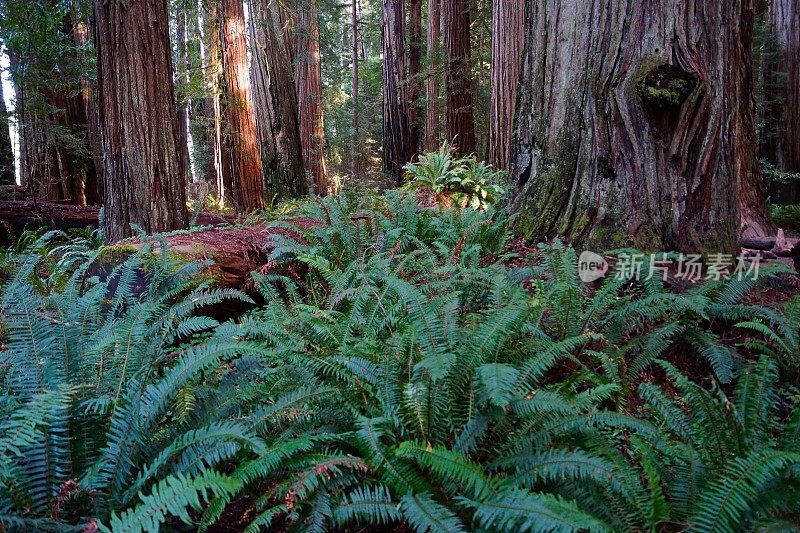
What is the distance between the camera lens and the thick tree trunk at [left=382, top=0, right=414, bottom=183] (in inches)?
501

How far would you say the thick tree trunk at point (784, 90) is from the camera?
11.0 meters

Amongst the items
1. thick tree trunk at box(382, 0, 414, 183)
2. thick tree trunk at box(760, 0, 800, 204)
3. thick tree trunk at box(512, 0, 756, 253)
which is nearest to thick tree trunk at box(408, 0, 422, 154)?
thick tree trunk at box(382, 0, 414, 183)

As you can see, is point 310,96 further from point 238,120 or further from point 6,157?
point 6,157

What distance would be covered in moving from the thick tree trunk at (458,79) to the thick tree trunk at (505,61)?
8.71ft

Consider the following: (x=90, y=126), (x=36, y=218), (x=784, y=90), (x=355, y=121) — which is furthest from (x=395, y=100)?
(x=355, y=121)

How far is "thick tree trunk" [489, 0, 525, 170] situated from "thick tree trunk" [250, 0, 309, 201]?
400 centimetres

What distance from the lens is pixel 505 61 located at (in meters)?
7.61

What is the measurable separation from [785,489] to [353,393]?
1.37 metres

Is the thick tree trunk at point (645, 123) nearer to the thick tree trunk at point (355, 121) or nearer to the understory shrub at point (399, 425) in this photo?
the understory shrub at point (399, 425)

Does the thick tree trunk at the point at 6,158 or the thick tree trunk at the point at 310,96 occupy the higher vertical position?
the thick tree trunk at the point at 310,96

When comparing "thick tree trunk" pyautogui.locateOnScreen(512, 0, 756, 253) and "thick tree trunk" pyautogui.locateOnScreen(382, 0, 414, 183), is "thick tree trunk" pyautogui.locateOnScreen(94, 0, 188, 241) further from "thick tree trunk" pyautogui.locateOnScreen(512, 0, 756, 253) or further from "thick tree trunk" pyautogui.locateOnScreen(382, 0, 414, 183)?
"thick tree trunk" pyautogui.locateOnScreen(382, 0, 414, 183)

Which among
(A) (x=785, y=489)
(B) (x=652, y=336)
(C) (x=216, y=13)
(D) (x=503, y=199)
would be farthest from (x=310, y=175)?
(A) (x=785, y=489)

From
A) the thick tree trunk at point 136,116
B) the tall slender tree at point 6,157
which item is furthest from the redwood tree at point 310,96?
the thick tree trunk at point 136,116

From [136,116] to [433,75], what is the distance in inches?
269
